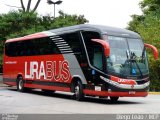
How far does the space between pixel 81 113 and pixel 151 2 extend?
37641 mm

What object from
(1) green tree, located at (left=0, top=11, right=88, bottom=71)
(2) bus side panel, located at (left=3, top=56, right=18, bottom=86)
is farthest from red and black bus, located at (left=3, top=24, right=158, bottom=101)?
(1) green tree, located at (left=0, top=11, right=88, bottom=71)

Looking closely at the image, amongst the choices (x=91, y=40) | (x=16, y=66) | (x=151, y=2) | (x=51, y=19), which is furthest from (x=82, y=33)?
(x=151, y=2)

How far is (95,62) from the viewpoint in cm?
2006

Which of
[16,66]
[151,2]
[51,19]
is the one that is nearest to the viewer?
[16,66]

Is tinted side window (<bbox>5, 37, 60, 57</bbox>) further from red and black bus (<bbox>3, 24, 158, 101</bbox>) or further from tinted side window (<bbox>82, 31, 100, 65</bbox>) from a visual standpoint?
tinted side window (<bbox>82, 31, 100, 65</bbox>)

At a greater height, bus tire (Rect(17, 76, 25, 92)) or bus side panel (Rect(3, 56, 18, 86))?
bus side panel (Rect(3, 56, 18, 86))

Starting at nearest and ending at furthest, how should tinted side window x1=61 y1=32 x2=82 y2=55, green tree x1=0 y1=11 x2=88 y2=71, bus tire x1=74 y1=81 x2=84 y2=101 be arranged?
bus tire x1=74 y1=81 x2=84 y2=101
tinted side window x1=61 y1=32 x2=82 y2=55
green tree x1=0 y1=11 x2=88 y2=71

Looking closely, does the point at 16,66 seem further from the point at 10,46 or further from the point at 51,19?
the point at 51,19

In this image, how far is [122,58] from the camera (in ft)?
65.2

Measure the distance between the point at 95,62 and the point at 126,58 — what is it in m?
1.31

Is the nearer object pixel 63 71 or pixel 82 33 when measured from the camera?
pixel 82 33

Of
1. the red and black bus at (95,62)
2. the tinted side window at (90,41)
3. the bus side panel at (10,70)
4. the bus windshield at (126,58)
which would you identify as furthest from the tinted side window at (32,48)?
the bus windshield at (126,58)

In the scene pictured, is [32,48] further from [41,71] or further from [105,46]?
[105,46]

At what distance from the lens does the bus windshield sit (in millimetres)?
19578
